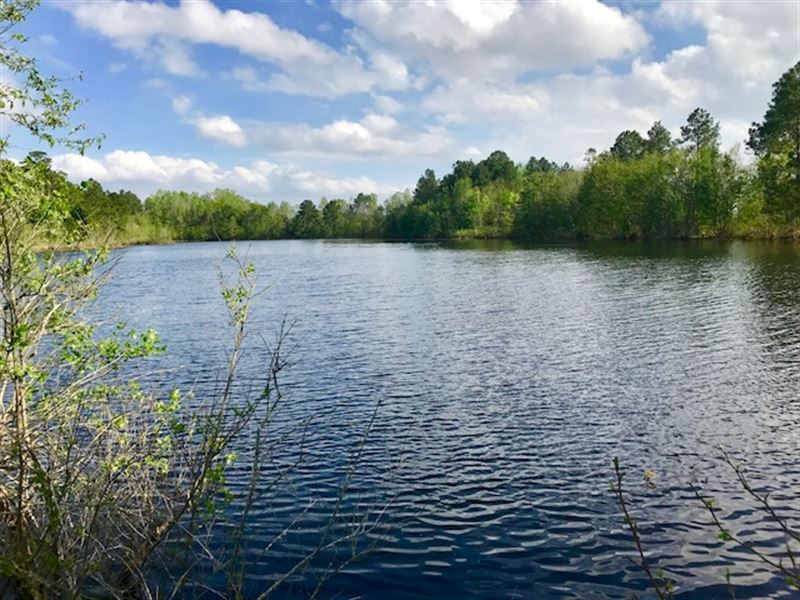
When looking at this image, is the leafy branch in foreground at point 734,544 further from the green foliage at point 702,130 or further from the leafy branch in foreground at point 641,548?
the green foliage at point 702,130

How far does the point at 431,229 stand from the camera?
6939 inches

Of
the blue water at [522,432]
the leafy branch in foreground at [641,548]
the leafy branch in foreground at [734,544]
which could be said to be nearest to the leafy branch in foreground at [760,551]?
the leafy branch in foreground at [734,544]

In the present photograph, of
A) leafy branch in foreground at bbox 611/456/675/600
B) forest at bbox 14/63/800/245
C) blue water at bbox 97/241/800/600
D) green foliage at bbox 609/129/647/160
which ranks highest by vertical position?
green foliage at bbox 609/129/647/160

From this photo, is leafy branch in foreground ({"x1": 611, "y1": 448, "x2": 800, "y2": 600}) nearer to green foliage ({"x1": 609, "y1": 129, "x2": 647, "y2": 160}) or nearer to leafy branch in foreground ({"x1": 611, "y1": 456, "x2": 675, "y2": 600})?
leafy branch in foreground ({"x1": 611, "y1": 456, "x2": 675, "y2": 600})

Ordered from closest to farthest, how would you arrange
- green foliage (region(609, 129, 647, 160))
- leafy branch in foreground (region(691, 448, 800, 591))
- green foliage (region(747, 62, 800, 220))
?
leafy branch in foreground (region(691, 448, 800, 591)) → green foliage (region(747, 62, 800, 220)) → green foliage (region(609, 129, 647, 160))

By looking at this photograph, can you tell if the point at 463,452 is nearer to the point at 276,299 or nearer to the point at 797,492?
the point at 797,492

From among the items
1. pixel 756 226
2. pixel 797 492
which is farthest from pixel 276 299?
pixel 756 226

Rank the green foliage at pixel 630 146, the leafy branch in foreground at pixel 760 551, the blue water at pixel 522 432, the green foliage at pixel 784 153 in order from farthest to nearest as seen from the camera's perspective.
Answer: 1. the green foliage at pixel 630 146
2. the green foliage at pixel 784 153
3. the blue water at pixel 522 432
4. the leafy branch in foreground at pixel 760 551

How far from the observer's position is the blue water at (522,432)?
39.7ft

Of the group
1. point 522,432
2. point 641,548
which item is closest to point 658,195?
point 522,432

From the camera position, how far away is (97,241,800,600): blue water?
12102 mm

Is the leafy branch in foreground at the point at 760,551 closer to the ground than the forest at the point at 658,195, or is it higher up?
closer to the ground

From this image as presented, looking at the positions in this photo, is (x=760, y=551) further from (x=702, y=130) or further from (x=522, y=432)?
(x=702, y=130)

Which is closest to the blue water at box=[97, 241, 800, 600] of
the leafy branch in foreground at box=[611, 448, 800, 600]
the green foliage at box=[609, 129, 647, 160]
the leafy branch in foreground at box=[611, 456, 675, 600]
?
the leafy branch in foreground at box=[611, 448, 800, 600]
